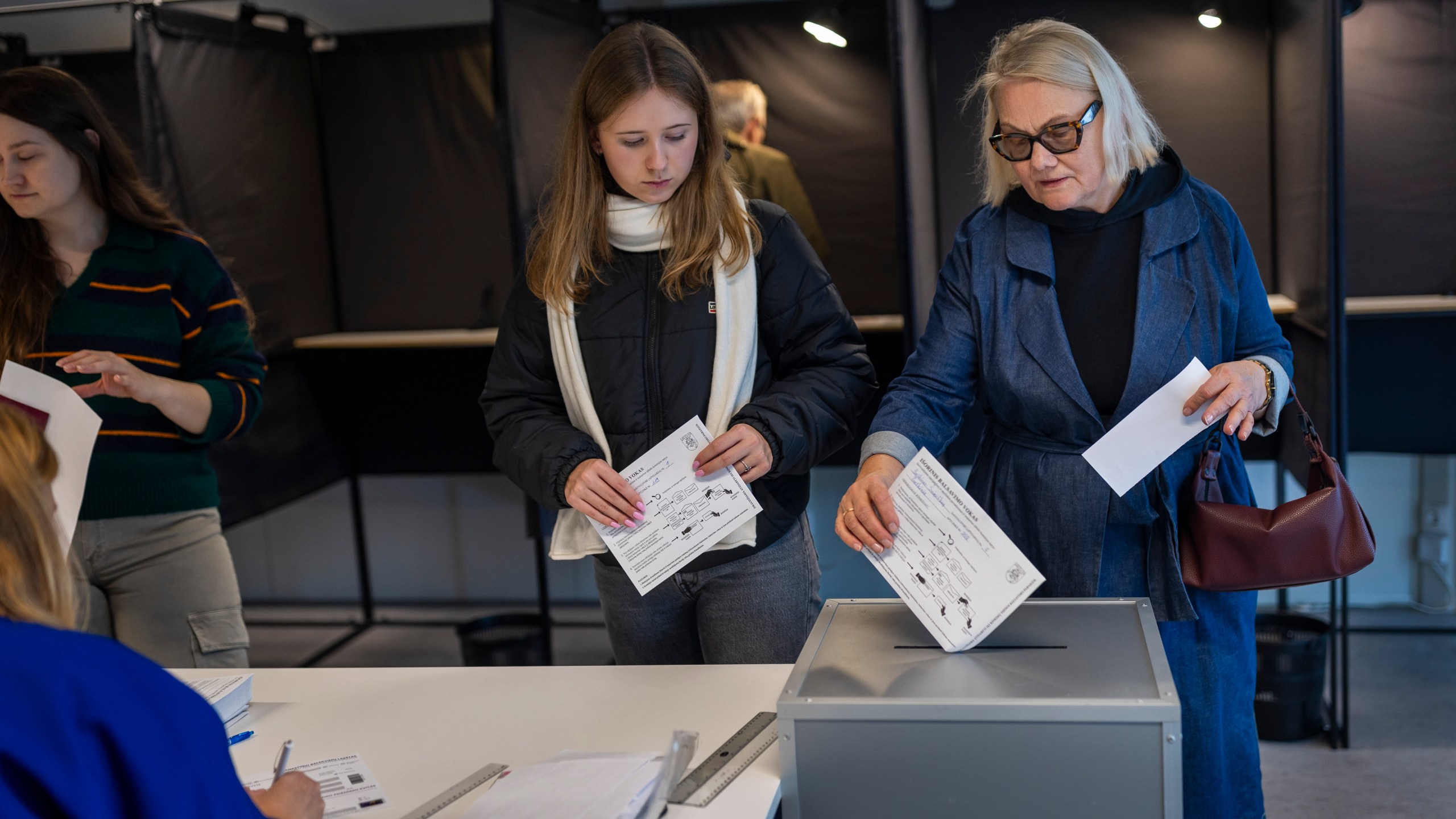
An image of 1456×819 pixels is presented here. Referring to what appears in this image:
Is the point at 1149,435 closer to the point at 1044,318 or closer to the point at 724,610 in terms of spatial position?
the point at 1044,318

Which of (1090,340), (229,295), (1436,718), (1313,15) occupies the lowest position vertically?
(1436,718)

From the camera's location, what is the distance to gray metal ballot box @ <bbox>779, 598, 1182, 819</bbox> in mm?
1166

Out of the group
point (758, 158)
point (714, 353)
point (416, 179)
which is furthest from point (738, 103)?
point (714, 353)

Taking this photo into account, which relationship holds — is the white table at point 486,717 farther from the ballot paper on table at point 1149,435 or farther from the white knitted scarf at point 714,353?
the ballot paper on table at point 1149,435

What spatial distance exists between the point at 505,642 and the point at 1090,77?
2.65m

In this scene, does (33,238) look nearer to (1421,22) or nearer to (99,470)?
(99,470)

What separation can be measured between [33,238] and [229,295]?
1.09 feet

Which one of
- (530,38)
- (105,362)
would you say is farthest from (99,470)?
(530,38)

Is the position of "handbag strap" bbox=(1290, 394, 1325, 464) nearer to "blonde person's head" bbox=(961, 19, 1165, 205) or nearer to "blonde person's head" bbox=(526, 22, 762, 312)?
"blonde person's head" bbox=(961, 19, 1165, 205)

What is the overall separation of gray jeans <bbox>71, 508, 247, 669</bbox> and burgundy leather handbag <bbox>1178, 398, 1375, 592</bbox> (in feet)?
5.40

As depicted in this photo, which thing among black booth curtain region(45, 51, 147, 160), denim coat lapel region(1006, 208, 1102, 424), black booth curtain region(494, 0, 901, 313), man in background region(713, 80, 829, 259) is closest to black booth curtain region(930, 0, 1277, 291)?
black booth curtain region(494, 0, 901, 313)

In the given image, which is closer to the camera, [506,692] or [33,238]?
[506,692]

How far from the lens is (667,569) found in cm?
162

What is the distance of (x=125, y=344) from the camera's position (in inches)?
80.0
